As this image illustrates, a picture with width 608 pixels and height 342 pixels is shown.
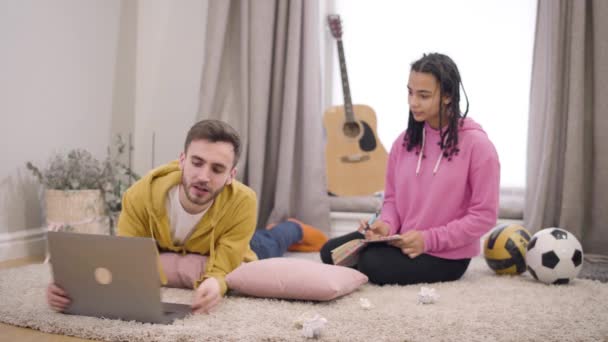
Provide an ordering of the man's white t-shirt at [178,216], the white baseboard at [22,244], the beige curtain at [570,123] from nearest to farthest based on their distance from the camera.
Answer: the man's white t-shirt at [178,216], the white baseboard at [22,244], the beige curtain at [570,123]

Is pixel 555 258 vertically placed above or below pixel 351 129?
below

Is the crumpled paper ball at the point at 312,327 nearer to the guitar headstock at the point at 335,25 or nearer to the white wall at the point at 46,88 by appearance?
the white wall at the point at 46,88

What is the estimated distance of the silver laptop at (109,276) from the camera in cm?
132

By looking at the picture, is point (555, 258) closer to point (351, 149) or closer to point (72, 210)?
point (351, 149)

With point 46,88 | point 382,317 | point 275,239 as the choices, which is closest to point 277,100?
point 275,239

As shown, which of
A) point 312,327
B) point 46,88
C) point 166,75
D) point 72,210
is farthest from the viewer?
point 166,75

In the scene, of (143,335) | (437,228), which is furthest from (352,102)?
(143,335)

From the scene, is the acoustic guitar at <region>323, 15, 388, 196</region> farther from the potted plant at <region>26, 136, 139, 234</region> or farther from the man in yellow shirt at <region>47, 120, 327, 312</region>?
the man in yellow shirt at <region>47, 120, 327, 312</region>

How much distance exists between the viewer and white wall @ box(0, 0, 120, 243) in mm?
2455

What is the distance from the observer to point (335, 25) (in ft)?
10.5

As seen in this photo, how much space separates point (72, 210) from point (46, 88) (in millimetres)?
571

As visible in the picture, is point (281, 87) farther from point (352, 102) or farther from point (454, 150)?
point (454, 150)

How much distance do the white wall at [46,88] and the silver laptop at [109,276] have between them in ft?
3.94

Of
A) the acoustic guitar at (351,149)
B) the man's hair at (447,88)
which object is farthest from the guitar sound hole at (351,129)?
the man's hair at (447,88)
